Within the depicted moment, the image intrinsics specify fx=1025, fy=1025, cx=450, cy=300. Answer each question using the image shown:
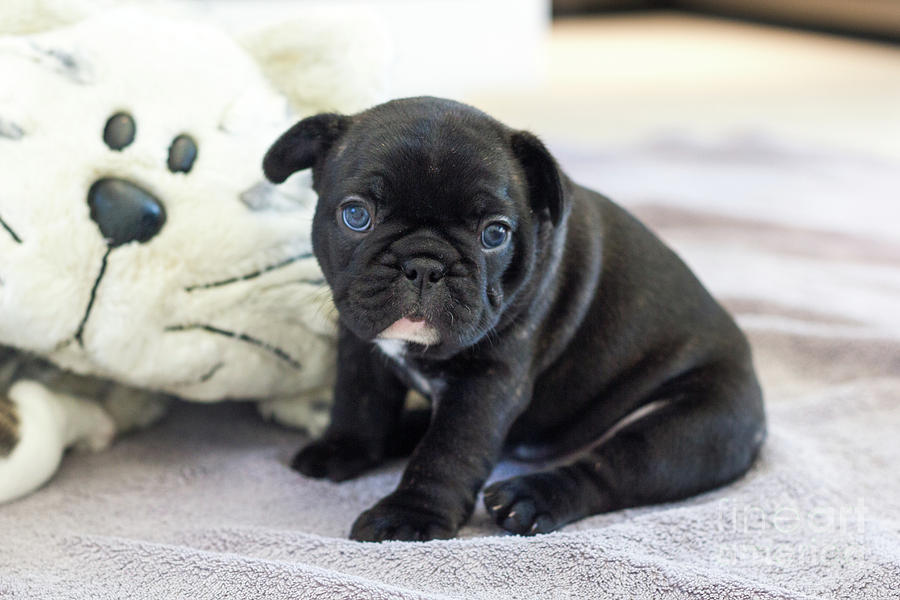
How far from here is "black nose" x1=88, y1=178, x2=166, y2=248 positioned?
166 cm

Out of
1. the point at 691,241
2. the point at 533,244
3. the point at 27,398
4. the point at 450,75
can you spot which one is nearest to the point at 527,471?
the point at 533,244

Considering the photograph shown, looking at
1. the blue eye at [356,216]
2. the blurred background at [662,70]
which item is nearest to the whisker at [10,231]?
the blue eye at [356,216]

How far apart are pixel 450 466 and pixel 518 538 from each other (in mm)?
161

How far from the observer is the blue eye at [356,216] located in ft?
5.03

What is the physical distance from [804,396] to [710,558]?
0.81 meters

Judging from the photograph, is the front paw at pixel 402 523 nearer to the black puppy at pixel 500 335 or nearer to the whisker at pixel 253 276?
the black puppy at pixel 500 335

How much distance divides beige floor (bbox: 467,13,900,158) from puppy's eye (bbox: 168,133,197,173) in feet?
10.2

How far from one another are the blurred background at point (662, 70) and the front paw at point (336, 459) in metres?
2.46

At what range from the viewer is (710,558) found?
5.04ft

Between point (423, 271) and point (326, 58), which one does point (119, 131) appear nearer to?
point (326, 58)

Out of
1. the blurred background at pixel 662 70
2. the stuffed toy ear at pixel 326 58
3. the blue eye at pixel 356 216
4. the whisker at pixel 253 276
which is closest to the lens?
the blue eye at pixel 356 216

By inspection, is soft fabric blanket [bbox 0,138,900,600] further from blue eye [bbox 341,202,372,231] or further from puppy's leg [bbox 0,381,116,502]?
blue eye [bbox 341,202,372,231]

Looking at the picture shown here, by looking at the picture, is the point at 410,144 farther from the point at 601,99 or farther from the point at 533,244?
the point at 601,99

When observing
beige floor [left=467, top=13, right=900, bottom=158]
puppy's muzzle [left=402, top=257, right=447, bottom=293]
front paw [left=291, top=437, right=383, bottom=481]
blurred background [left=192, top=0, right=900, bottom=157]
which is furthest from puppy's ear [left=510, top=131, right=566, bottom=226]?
beige floor [left=467, top=13, right=900, bottom=158]
